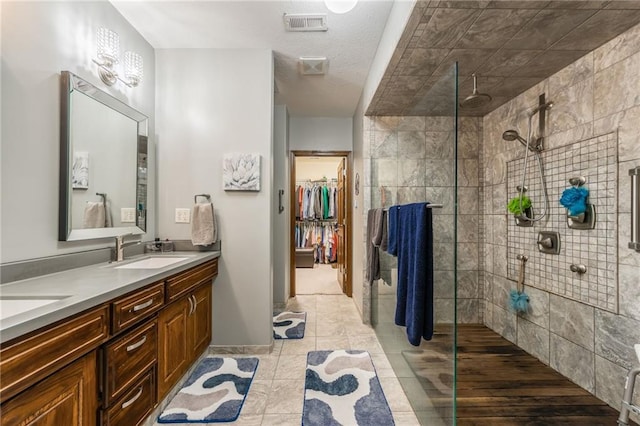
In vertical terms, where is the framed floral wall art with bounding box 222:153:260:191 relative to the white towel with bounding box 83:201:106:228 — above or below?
above

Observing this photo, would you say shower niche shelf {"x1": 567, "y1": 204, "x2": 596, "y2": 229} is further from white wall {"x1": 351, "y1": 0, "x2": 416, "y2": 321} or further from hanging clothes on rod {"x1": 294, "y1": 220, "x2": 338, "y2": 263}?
hanging clothes on rod {"x1": 294, "y1": 220, "x2": 338, "y2": 263}

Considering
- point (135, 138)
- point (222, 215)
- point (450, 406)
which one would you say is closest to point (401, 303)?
point (450, 406)

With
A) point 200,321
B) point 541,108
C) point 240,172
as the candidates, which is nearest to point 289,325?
A: point 200,321

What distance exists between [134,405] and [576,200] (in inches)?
112

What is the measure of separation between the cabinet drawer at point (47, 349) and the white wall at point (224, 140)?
1315 millimetres

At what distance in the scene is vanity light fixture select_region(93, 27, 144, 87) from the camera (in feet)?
6.03

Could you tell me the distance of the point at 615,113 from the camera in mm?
1764

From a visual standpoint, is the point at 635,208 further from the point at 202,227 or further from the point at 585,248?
the point at 202,227

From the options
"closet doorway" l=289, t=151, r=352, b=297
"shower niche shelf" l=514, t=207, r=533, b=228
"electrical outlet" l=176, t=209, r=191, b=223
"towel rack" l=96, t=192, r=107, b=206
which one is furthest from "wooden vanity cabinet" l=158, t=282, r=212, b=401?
"closet doorway" l=289, t=151, r=352, b=297

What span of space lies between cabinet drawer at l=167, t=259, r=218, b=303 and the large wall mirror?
22.5 inches

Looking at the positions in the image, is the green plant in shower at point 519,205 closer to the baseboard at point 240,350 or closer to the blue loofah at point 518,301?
the blue loofah at point 518,301

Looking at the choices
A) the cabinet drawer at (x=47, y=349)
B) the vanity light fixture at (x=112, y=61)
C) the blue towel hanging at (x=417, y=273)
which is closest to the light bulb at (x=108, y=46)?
the vanity light fixture at (x=112, y=61)

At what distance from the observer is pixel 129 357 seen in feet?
4.43

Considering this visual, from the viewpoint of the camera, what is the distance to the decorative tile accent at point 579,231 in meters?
1.79
